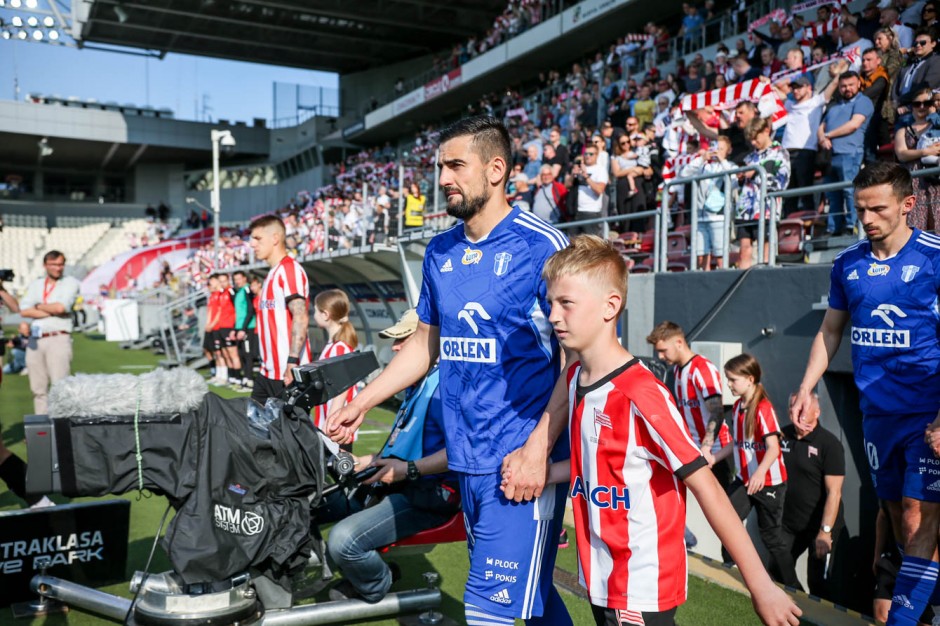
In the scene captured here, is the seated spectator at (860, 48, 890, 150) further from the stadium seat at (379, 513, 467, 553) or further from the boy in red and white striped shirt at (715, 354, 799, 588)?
the stadium seat at (379, 513, 467, 553)

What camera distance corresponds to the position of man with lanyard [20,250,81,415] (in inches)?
300

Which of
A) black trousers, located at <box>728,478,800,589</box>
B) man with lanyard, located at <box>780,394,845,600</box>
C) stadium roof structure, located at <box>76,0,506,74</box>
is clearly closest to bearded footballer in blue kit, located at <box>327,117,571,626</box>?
black trousers, located at <box>728,478,800,589</box>

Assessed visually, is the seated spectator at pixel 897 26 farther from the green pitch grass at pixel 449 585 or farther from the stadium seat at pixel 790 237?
the green pitch grass at pixel 449 585

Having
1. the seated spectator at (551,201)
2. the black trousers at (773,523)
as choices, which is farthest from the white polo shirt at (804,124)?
the black trousers at (773,523)

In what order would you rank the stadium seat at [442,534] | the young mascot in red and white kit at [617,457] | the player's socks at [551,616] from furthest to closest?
the stadium seat at [442,534] → the player's socks at [551,616] → the young mascot in red and white kit at [617,457]

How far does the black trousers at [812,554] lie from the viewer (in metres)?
5.48

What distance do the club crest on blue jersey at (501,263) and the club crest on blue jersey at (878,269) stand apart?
1988mm

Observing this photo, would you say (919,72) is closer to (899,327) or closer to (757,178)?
(757,178)

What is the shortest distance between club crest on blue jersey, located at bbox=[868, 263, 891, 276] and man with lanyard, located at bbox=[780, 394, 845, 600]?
1.91 metres


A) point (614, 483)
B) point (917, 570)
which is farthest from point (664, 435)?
point (917, 570)

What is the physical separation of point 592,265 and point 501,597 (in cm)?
111

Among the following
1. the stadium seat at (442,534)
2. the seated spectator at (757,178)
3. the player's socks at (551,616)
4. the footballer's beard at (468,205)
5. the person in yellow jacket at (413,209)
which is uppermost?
the person in yellow jacket at (413,209)

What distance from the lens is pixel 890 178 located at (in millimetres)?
3402

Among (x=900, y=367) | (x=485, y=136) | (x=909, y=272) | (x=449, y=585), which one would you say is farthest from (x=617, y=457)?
(x=449, y=585)
